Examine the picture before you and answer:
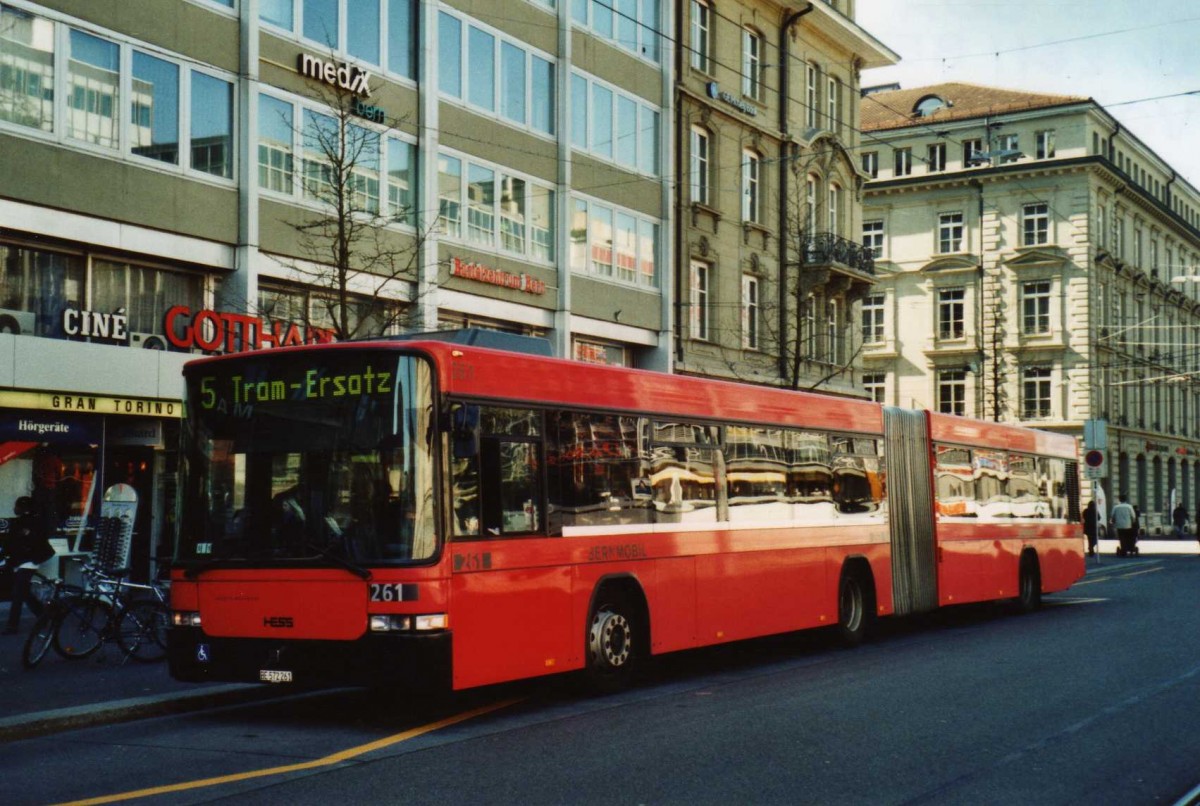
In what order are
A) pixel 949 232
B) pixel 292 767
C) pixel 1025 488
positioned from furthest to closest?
pixel 949 232 < pixel 1025 488 < pixel 292 767

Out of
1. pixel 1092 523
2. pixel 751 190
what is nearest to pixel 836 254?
pixel 751 190

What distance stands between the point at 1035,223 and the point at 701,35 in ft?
121

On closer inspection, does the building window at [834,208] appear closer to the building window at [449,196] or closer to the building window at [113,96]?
the building window at [449,196]

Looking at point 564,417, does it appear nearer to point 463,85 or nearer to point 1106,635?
point 1106,635

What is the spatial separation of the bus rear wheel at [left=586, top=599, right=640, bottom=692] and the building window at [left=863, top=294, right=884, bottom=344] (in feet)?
199

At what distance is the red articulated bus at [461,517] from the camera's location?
33.7 feet

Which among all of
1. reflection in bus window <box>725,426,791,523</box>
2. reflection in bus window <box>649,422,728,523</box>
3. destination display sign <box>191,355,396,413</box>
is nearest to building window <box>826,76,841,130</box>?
reflection in bus window <box>725,426,791,523</box>

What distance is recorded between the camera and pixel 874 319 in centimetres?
7262

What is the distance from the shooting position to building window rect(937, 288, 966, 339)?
69.9 m

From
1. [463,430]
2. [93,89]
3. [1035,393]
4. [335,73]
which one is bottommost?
[463,430]

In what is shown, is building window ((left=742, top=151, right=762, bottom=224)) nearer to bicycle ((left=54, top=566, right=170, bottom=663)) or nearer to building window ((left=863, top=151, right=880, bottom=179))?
bicycle ((left=54, top=566, right=170, bottom=663))

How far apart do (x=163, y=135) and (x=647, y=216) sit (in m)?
14.6

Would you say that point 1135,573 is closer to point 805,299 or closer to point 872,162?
point 805,299

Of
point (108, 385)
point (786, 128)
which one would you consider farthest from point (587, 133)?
point (108, 385)
